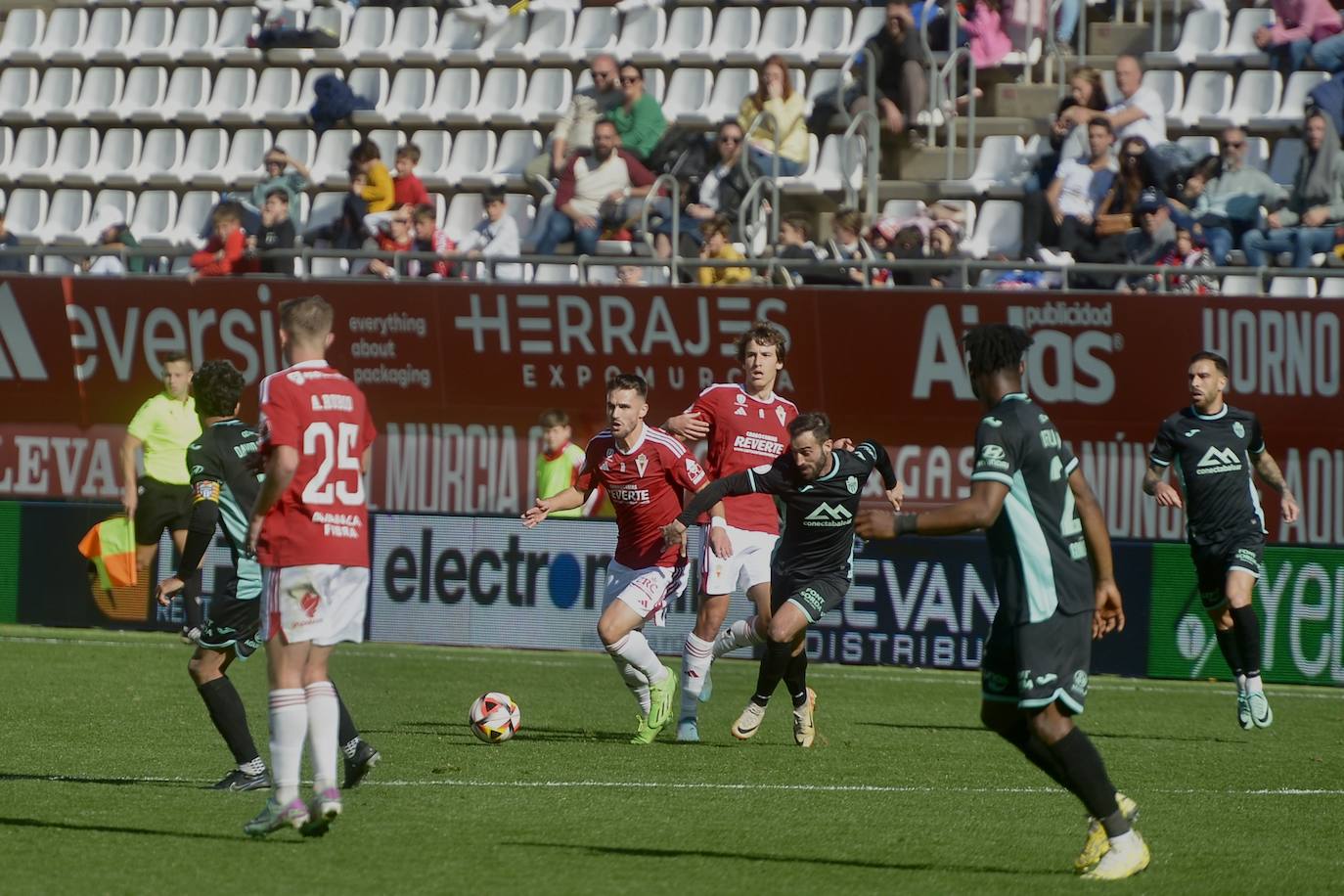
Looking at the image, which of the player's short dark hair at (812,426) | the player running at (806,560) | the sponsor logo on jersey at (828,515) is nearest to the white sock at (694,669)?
the player running at (806,560)

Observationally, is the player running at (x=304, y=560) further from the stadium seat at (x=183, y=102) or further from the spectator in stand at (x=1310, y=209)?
the stadium seat at (x=183, y=102)

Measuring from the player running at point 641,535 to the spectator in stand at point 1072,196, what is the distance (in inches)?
302

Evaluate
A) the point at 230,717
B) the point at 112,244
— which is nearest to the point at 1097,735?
the point at 230,717

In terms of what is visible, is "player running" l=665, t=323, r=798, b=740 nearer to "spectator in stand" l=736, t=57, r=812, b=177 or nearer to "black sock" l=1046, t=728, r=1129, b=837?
"black sock" l=1046, t=728, r=1129, b=837

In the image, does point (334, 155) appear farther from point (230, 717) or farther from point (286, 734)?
point (286, 734)

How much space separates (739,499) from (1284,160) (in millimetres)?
8941

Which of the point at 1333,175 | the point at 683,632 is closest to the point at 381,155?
the point at 683,632

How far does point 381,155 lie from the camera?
75.8 ft

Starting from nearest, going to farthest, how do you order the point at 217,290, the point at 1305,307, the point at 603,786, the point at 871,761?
the point at 603,786 → the point at 871,761 → the point at 1305,307 → the point at 217,290

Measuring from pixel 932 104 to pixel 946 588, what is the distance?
19.7ft

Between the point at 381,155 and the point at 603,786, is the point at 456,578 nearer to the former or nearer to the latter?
the point at 381,155

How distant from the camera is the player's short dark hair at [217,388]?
9492mm

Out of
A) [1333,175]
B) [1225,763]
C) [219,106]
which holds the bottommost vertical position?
[1225,763]

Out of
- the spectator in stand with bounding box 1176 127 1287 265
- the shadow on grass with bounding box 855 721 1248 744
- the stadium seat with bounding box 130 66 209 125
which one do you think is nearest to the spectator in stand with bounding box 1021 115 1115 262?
the spectator in stand with bounding box 1176 127 1287 265
